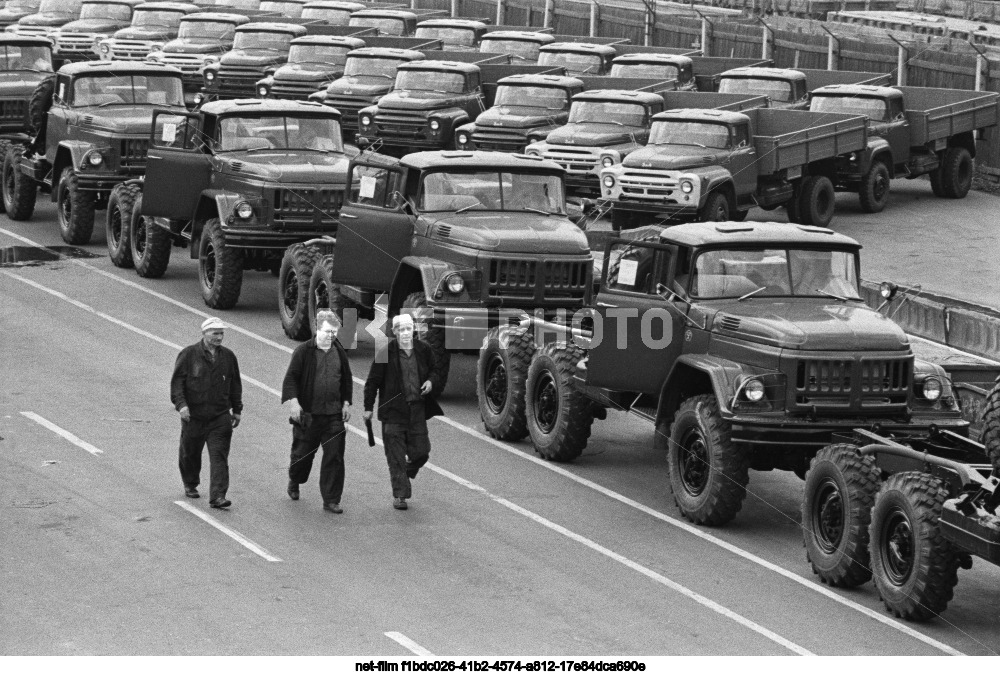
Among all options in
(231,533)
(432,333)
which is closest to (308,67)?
(432,333)

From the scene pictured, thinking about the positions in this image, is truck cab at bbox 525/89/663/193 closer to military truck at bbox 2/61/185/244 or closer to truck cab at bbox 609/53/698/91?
truck cab at bbox 609/53/698/91

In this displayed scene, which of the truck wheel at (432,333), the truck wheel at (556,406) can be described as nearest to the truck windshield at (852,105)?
the truck wheel at (432,333)

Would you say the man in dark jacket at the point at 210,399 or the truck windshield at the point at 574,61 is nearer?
the man in dark jacket at the point at 210,399

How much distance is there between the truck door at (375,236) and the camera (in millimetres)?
20625

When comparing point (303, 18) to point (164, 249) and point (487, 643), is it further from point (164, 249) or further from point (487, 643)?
point (487, 643)

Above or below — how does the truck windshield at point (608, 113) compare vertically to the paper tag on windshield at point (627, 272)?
above

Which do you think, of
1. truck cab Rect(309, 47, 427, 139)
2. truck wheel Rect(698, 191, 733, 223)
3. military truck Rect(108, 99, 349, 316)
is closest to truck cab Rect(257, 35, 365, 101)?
truck cab Rect(309, 47, 427, 139)

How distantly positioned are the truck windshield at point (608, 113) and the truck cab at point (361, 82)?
6384mm

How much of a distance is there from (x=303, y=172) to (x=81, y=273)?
15.2ft

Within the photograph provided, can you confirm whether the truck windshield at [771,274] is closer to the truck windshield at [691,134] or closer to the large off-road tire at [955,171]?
the truck windshield at [691,134]

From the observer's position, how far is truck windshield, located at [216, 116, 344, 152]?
2498cm

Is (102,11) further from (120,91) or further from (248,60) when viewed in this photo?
(120,91)

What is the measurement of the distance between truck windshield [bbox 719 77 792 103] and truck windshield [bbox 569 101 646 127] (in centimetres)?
382

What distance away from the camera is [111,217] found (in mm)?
27547
